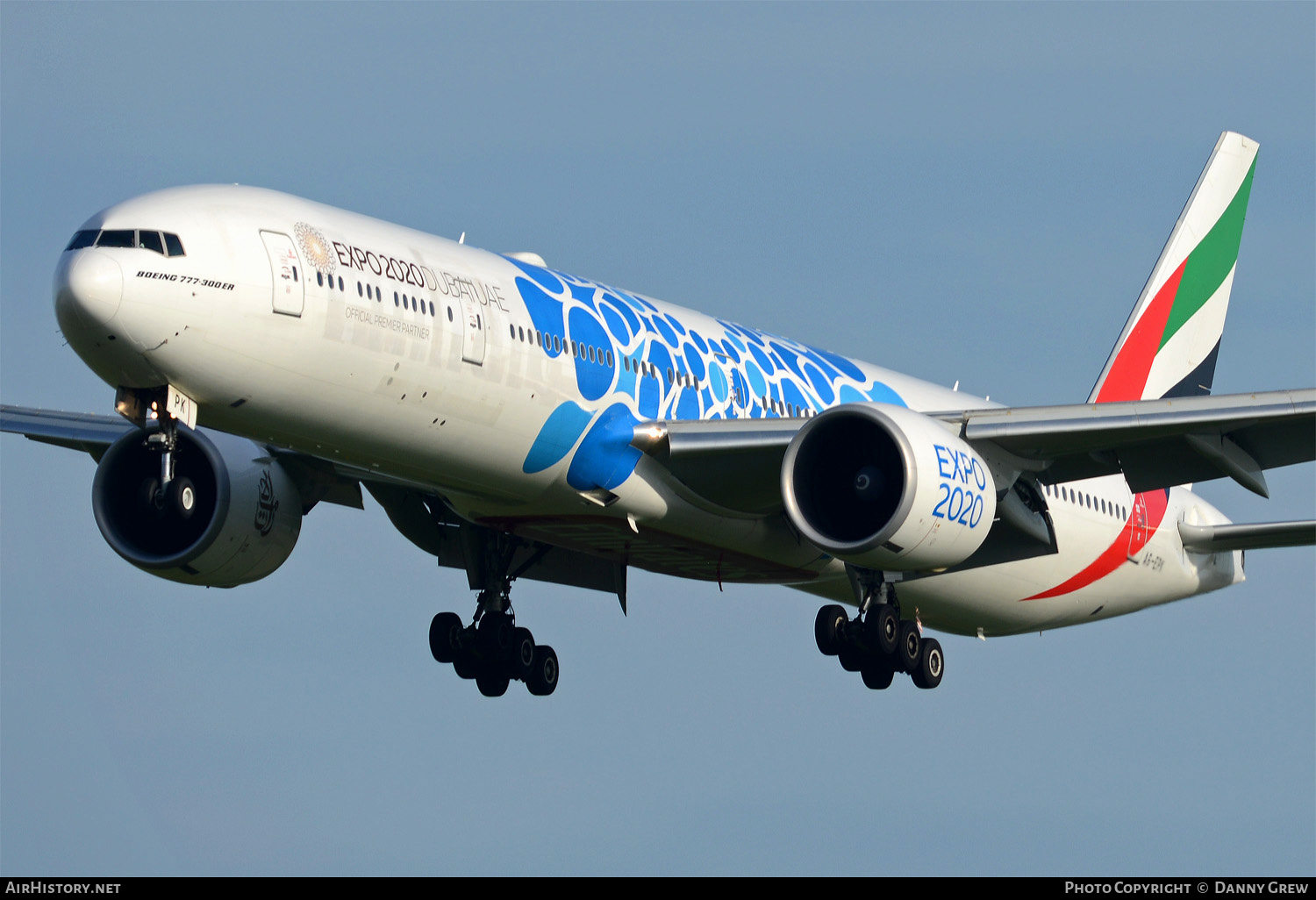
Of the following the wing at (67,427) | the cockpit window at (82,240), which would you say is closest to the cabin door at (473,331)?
the cockpit window at (82,240)

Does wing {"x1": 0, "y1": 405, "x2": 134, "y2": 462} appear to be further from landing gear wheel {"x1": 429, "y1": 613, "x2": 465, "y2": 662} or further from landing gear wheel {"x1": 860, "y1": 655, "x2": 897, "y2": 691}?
landing gear wheel {"x1": 860, "y1": 655, "x2": 897, "y2": 691}

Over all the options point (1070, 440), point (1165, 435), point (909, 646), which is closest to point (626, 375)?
point (1070, 440)

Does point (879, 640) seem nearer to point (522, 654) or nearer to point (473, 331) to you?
point (522, 654)

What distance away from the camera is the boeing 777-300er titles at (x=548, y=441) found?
23609 millimetres

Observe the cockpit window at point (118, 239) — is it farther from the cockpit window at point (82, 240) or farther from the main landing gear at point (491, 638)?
the main landing gear at point (491, 638)

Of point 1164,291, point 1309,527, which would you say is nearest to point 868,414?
point 1309,527

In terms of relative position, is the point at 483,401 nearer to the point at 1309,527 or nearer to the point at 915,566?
the point at 915,566

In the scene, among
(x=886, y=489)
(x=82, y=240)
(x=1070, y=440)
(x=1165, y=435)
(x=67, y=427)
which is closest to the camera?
(x=82, y=240)

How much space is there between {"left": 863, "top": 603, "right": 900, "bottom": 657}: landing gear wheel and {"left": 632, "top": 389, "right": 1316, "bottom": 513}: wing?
289 cm

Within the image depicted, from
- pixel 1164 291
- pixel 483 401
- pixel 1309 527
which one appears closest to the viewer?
pixel 483 401

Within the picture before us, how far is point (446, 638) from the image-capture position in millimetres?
32750

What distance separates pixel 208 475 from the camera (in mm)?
30469

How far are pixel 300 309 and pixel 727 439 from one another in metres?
6.73

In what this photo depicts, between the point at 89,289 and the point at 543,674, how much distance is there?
12.6m
